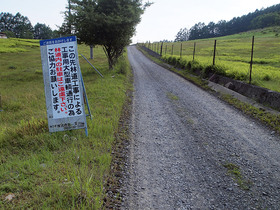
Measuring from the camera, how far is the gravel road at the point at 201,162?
9.75ft

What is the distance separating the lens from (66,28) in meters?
15.0

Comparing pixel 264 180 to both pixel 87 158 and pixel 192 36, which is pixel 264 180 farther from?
pixel 192 36

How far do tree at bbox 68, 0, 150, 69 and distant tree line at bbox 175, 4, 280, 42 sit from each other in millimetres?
95644

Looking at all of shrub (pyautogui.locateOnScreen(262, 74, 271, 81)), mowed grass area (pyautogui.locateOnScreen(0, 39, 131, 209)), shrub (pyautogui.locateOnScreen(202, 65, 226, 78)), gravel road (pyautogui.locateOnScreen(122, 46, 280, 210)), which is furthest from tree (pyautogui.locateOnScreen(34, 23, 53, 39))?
gravel road (pyautogui.locateOnScreen(122, 46, 280, 210))

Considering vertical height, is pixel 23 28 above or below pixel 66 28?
above

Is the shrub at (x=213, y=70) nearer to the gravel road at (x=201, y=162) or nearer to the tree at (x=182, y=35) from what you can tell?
the gravel road at (x=201, y=162)

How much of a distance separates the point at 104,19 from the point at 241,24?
11813 cm

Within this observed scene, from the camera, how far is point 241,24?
10831 cm

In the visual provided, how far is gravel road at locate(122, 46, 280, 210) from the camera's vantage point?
2.97 m

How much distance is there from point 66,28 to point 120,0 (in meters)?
4.63

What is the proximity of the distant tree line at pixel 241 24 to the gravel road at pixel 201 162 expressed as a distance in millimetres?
102824

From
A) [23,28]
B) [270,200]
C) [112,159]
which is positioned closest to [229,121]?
[270,200]

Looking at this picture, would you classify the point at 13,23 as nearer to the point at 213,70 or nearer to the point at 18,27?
the point at 18,27

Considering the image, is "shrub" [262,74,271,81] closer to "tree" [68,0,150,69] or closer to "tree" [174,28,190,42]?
"tree" [68,0,150,69]
